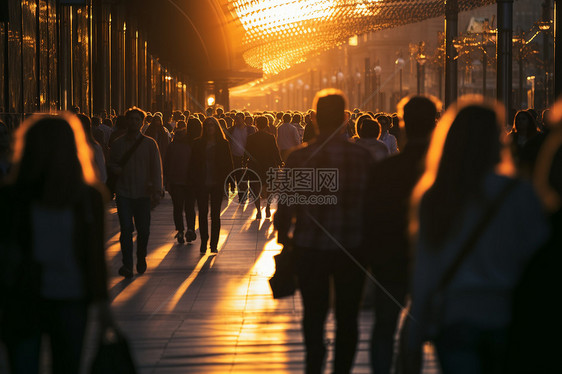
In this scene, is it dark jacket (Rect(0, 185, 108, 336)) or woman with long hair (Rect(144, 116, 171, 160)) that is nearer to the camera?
dark jacket (Rect(0, 185, 108, 336))

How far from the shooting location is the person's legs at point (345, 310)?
245 inches

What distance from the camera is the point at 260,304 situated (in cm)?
1029

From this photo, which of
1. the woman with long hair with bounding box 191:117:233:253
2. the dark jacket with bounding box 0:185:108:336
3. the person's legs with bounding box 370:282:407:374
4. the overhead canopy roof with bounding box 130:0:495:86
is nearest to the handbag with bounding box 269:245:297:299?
the person's legs with bounding box 370:282:407:374

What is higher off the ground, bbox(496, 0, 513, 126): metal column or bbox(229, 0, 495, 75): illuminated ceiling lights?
bbox(229, 0, 495, 75): illuminated ceiling lights

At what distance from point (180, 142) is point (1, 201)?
34.6ft

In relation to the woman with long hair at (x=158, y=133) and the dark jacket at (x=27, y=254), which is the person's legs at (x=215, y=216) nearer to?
the woman with long hair at (x=158, y=133)

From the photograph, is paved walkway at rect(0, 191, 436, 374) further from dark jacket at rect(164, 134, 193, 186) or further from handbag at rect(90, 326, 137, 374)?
handbag at rect(90, 326, 137, 374)

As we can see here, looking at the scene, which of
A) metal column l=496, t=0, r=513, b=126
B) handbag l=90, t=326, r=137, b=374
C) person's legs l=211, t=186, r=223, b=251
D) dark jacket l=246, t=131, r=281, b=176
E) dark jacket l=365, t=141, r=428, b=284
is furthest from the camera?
metal column l=496, t=0, r=513, b=126

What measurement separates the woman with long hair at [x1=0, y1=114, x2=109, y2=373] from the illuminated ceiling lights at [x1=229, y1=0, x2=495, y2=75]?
147 ft

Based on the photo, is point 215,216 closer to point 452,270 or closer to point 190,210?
point 190,210

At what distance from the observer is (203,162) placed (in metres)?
14.8

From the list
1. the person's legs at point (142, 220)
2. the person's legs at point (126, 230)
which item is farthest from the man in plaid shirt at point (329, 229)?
the person's legs at point (142, 220)

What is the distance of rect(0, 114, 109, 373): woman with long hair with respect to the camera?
4.91 m

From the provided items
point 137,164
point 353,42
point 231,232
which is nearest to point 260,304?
point 137,164
